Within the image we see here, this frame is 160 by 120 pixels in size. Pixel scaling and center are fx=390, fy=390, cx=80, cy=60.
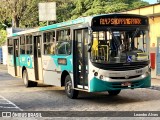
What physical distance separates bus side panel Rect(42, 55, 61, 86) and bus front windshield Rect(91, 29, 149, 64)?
2.89 m

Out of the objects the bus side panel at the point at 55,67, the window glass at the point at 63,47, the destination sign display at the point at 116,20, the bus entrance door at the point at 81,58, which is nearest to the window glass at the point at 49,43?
the bus side panel at the point at 55,67

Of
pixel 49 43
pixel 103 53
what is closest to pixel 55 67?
pixel 49 43

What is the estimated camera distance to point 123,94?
48.2 ft

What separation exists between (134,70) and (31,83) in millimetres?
7664

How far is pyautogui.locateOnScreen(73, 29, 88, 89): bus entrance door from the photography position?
12425 mm

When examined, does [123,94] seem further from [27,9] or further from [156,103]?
[27,9]

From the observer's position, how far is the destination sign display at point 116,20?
39.3ft

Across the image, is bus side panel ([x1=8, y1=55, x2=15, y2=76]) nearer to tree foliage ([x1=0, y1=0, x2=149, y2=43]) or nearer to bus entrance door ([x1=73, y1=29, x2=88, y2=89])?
bus entrance door ([x1=73, y1=29, x2=88, y2=89])

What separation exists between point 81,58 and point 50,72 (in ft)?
9.64

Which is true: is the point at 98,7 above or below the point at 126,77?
above

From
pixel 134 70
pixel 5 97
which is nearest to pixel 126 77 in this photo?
pixel 134 70

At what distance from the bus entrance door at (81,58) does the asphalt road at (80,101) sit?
758 mm

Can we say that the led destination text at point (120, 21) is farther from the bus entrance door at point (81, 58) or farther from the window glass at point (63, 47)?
the window glass at point (63, 47)

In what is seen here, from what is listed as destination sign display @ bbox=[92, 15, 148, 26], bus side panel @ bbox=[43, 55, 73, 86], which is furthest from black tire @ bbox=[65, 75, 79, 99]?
destination sign display @ bbox=[92, 15, 148, 26]
